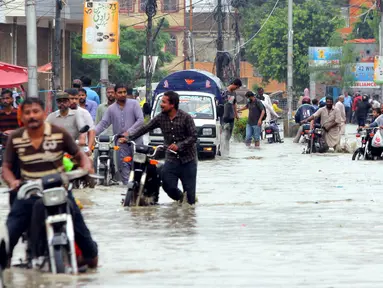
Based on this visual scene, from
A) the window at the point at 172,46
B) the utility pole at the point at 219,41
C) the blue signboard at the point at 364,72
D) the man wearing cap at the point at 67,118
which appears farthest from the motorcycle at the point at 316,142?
the window at the point at 172,46

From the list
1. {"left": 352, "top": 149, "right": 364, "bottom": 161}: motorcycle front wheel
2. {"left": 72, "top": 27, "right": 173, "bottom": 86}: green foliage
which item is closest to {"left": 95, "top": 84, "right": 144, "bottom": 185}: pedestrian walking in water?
{"left": 352, "top": 149, "right": 364, "bottom": 161}: motorcycle front wheel

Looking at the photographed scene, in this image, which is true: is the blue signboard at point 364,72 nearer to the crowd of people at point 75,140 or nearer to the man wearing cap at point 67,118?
the crowd of people at point 75,140

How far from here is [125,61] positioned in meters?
72.0

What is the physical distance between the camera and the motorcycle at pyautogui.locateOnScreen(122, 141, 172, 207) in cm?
1498

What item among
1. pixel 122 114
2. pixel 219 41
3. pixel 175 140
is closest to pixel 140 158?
pixel 175 140

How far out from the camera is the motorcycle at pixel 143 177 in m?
Answer: 15.0

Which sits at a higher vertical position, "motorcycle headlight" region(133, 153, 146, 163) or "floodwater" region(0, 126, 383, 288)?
"motorcycle headlight" region(133, 153, 146, 163)

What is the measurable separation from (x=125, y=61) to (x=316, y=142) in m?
41.1

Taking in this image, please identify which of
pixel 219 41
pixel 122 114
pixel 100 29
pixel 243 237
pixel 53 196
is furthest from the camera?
pixel 219 41

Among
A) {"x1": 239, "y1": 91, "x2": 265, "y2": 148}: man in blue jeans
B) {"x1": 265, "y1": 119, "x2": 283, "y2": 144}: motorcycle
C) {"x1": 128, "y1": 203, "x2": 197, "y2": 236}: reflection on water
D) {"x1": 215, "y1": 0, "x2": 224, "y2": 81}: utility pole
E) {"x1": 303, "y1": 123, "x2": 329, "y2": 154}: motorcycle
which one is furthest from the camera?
{"x1": 215, "y1": 0, "x2": 224, "y2": 81}: utility pole

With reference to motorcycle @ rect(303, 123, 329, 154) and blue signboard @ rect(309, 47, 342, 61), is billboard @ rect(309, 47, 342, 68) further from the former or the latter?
motorcycle @ rect(303, 123, 329, 154)

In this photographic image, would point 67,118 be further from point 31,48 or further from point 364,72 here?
point 364,72

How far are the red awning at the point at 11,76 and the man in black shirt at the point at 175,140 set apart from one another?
13.3 metres

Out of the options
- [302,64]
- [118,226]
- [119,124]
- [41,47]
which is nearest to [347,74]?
[302,64]
